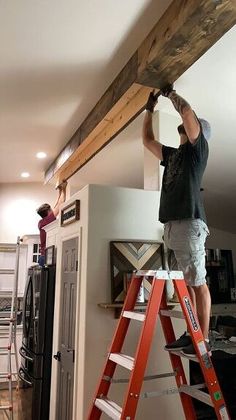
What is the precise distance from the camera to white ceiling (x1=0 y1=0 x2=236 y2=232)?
215 centimetres

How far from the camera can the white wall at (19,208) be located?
626 centimetres

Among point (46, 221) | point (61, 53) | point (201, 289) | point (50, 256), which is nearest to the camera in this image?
point (201, 289)

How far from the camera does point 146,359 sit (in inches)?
65.6

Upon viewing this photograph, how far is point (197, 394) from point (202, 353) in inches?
10.5

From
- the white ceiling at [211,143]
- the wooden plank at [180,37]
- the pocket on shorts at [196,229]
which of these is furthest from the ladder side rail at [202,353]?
the white ceiling at [211,143]

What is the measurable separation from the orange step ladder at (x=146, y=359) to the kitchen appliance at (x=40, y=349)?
1668 mm

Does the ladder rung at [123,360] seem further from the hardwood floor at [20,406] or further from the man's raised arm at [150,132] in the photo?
the hardwood floor at [20,406]

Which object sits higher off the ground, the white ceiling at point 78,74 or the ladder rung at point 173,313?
the white ceiling at point 78,74

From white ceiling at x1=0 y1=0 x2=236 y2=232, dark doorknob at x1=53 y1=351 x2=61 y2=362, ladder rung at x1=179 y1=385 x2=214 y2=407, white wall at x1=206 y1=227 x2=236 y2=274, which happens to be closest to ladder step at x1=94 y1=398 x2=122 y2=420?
ladder rung at x1=179 y1=385 x2=214 y2=407

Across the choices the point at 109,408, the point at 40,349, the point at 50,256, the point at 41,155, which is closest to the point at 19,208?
the point at 41,155

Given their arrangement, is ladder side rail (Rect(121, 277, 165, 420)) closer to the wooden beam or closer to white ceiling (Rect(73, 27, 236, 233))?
the wooden beam

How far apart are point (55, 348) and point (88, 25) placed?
2.70m

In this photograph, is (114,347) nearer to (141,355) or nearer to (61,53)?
(141,355)

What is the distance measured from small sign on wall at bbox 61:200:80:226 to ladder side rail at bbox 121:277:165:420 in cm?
120
